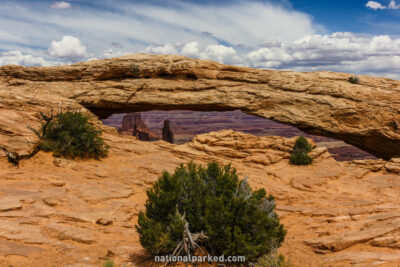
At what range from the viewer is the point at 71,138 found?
15188 mm

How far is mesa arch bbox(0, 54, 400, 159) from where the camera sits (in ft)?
58.0

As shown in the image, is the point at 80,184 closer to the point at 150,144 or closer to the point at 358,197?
the point at 150,144

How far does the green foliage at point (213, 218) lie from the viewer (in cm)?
662

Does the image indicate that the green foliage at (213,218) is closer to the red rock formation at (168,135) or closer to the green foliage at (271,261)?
the green foliage at (271,261)

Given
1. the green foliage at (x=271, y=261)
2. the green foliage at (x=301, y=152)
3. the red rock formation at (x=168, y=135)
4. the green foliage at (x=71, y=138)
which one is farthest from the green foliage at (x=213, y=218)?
the red rock formation at (x=168, y=135)

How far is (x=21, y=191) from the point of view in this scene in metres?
10.1

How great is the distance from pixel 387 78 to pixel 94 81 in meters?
21.1

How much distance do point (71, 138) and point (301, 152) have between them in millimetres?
14223

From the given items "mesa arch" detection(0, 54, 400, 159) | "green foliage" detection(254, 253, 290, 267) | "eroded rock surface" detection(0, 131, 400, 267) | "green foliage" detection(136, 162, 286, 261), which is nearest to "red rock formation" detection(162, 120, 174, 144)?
"mesa arch" detection(0, 54, 400, 159)

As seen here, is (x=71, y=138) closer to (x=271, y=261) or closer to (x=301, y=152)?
(x=271, y=261)

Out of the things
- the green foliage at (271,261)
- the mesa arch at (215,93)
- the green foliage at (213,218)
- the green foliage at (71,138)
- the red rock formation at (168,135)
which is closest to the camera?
the green foliage at (271,261)

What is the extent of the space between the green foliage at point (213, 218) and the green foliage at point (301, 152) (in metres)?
11.0

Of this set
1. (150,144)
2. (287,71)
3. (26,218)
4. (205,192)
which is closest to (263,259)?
(205,192)

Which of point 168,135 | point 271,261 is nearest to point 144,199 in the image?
point 271,261
